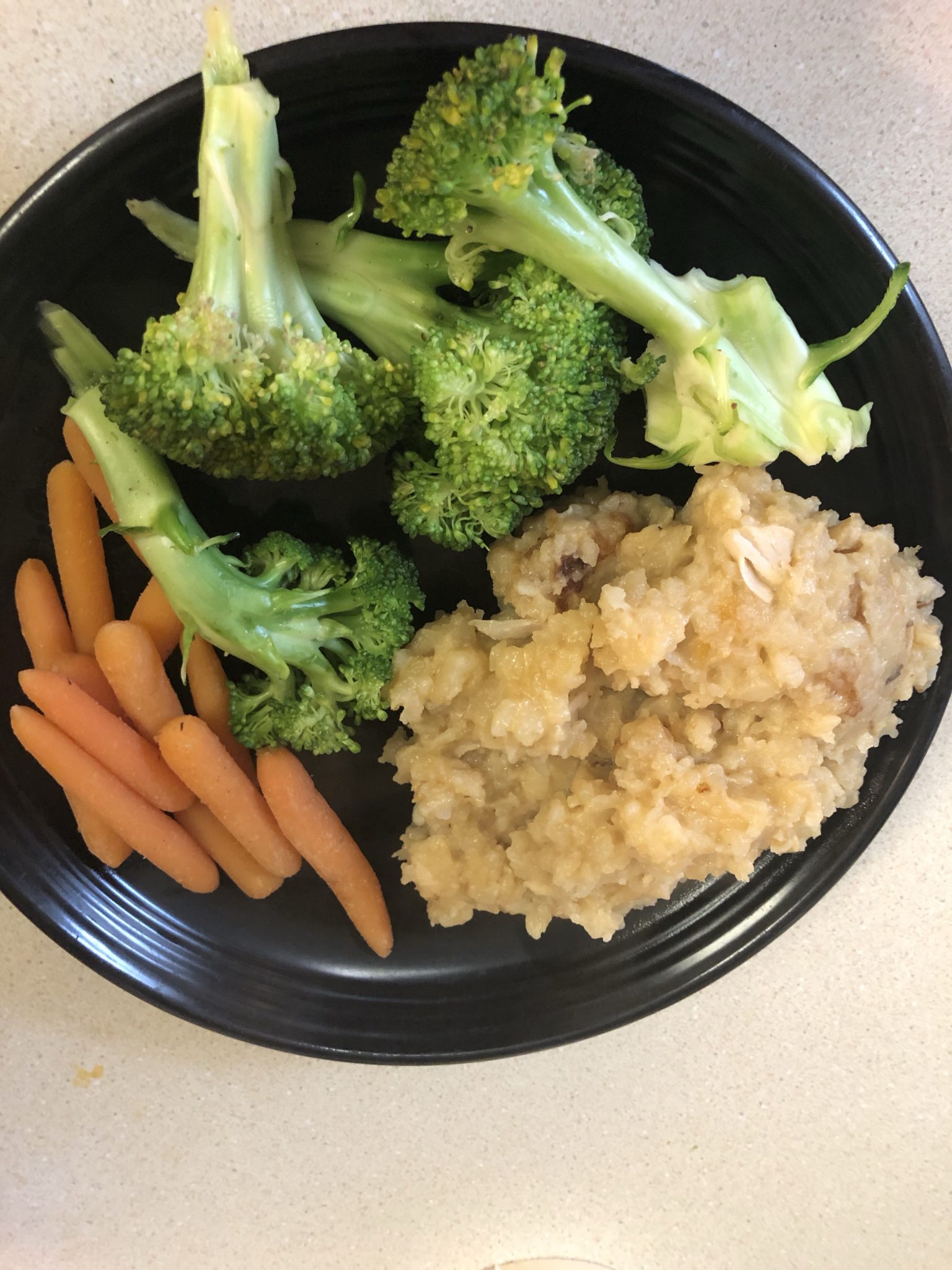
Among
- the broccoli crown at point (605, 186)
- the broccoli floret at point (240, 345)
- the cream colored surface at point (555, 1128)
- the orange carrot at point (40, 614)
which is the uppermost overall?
the broccoli crown at point (605, 186)

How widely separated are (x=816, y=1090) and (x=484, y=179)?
2291 mm

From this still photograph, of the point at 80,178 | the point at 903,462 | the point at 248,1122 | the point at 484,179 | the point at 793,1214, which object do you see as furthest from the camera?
the point at 793,1214

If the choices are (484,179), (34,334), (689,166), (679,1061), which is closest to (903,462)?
(689,166)

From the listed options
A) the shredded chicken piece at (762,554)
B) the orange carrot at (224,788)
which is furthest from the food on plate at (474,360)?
the orange carrot at (224,788)

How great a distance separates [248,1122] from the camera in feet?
6.77

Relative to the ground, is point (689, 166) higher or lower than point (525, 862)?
higher

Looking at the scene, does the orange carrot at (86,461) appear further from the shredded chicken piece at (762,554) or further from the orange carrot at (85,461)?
the shredded chicken piece at (762,554)

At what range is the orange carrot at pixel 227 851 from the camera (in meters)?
1.85

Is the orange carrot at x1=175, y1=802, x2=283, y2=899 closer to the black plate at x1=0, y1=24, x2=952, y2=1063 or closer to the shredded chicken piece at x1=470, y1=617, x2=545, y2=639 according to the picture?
the black plate at x1=0, y1=24, x2=952, y2=1063

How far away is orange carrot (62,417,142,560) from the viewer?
5.30 feet

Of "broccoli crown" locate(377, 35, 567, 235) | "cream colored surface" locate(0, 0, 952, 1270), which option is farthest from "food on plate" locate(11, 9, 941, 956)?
"cream colored surface" locate(0, 0, 952, 1270)

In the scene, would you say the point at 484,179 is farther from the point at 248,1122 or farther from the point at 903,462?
the point at 248,1122

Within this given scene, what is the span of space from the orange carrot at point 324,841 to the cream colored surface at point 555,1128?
49cm

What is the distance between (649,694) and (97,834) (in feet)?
3.96
